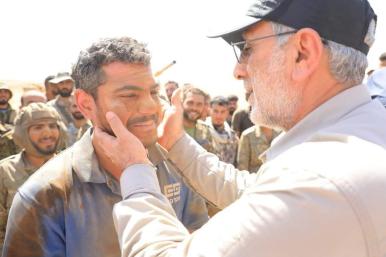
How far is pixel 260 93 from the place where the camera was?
6.65 feet

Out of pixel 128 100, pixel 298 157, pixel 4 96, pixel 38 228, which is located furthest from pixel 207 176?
pixel 4 96

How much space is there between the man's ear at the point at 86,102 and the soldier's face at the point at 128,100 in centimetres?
4

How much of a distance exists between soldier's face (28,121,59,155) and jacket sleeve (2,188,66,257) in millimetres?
3370

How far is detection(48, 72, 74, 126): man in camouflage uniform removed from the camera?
8570 mm

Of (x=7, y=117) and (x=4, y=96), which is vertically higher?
(x=4, y=96)

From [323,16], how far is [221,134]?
292 inches

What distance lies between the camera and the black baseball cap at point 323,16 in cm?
182

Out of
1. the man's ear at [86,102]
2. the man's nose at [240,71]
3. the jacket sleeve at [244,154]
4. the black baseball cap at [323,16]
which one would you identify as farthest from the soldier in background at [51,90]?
the black baseball cap at [323,16]

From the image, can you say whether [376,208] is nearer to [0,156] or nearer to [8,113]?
[0,156]

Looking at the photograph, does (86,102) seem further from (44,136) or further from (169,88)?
(169,88)

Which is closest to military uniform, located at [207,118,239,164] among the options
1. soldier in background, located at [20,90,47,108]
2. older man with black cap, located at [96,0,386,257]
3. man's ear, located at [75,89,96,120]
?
soldier in background, located at [20,90,47,108]

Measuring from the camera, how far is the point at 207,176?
295 centimetres

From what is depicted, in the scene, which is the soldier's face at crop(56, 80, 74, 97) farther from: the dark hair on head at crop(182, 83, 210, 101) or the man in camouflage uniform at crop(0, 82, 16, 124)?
the dark hair on head at crop(182, 83, 210, 101)

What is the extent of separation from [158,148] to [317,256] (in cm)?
174
